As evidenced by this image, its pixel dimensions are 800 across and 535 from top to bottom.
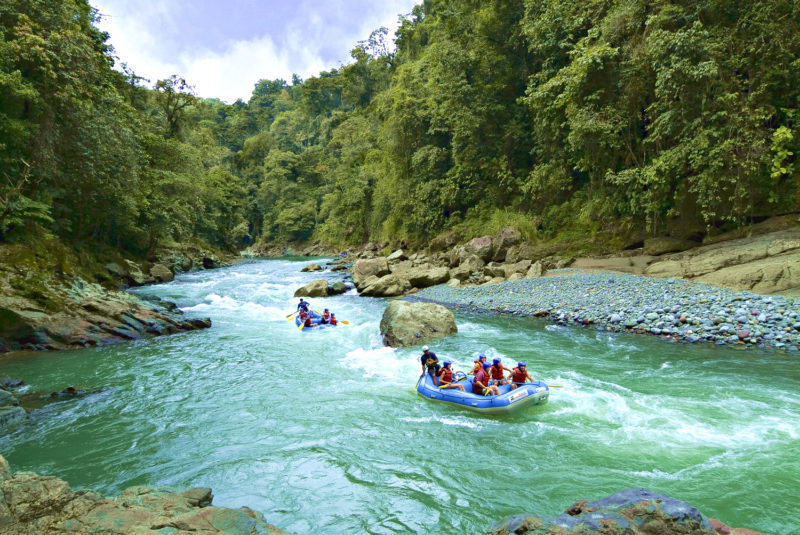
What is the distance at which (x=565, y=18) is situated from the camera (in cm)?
1811

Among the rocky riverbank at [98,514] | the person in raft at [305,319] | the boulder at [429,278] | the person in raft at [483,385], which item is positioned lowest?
the person in raft at [483,385]

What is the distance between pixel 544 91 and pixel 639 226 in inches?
266

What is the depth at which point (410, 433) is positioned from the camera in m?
6.67

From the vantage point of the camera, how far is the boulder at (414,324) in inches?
463

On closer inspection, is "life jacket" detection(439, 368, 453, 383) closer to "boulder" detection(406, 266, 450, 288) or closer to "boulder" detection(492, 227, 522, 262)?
"boulder" detection(406, 266, 450, 288)

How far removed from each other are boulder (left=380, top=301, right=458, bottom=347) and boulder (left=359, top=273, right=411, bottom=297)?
6.69 m

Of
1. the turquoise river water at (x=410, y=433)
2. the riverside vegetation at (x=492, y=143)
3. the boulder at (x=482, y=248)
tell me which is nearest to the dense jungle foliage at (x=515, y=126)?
the riverside vegetation at (x=492, y=143)

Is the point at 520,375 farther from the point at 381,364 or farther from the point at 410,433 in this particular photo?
the point at 381,364

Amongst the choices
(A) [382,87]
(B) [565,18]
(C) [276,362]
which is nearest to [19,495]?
(C) [276,362]

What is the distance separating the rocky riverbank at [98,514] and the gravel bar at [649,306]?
10.9m

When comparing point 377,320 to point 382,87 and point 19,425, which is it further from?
point 382,87

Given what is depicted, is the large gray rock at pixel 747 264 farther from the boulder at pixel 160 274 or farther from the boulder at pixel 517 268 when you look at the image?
the boulder at pixel 160 274

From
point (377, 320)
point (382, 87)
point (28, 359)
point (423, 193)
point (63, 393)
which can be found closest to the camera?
point (63, 393)

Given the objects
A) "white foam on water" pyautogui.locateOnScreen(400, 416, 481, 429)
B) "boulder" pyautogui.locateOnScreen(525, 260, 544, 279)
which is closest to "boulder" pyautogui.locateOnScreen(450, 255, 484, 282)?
"boulder" pyautogui.locateOnScreen(525, 260, 544, 279)
